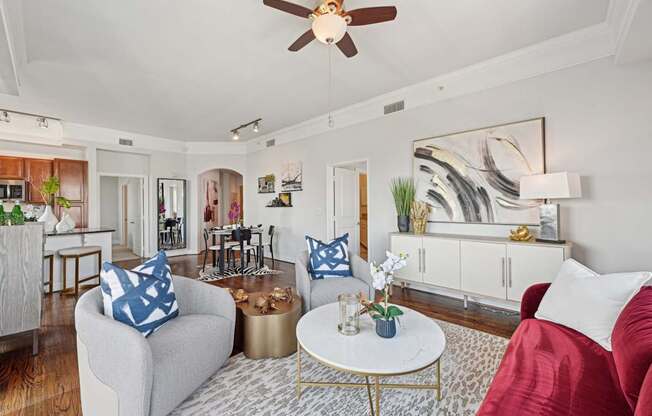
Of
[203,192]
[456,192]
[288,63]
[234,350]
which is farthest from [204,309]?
[203,192]

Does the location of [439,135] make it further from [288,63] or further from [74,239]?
[74,239]

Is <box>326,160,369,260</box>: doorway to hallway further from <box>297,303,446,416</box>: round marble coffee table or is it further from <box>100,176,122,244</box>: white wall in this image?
<box>100,176,122,244</box>: white wall

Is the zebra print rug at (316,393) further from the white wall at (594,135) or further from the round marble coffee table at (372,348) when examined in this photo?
the white wall at (594,135)

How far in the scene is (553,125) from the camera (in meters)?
3.09

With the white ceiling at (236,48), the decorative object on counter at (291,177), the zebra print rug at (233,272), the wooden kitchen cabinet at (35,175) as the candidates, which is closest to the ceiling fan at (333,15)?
the white ceiling at (236,48)

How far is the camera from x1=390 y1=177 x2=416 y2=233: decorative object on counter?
411 centimetres

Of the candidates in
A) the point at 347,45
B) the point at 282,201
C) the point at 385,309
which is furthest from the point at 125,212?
the point at 385,309

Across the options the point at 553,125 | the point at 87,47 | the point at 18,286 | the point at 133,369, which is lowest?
the point at 133,369

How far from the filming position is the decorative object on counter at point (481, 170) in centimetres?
325

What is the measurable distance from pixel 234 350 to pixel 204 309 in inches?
21.0

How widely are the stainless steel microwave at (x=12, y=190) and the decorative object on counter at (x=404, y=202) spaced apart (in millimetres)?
6612

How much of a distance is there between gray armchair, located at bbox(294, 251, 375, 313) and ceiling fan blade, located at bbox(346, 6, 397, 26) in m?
2.19

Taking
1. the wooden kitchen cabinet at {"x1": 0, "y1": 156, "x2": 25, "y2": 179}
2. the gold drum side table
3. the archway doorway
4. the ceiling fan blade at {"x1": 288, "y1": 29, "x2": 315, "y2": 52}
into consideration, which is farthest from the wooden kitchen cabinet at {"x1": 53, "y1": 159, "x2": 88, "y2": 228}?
the ceiling fan blade at {"x1": 288, "y1": 29, "x2": 315, "y2": 52}

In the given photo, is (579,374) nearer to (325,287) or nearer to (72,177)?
(325,287)
